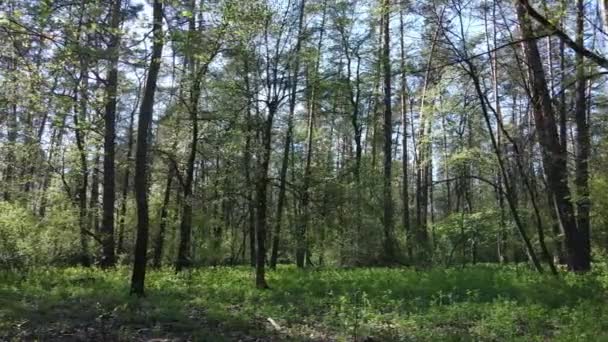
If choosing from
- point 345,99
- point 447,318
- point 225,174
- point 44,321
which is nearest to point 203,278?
point 225,174

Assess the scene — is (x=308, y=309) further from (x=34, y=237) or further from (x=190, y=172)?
(x=34, y=237)

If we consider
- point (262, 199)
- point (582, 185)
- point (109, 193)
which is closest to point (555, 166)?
point (582, 185)

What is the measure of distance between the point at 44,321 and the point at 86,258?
12200mm

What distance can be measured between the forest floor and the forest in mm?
64

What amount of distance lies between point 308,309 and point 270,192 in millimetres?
9210

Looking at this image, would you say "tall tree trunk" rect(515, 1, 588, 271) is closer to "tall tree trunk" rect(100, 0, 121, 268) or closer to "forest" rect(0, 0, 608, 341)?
"forest" rect(0, 0, 608, 341)

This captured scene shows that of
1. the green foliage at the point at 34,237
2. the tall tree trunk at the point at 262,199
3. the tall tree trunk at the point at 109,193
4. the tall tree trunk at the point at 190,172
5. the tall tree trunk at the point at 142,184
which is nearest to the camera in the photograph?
the tall tree trunk at the point at 142,184

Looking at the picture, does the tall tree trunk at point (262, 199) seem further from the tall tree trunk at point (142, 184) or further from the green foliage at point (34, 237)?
the green foliage at point (34, 237)

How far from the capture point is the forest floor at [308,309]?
724cm

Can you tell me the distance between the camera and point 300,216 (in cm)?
1415

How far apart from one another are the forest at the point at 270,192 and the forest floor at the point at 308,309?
2.5 inches

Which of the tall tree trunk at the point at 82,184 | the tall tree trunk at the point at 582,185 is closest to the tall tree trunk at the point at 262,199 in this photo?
the tall tree trunk at the point at 82,184

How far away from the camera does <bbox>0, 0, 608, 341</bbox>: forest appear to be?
7781mm

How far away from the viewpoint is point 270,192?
1847 centimetres
